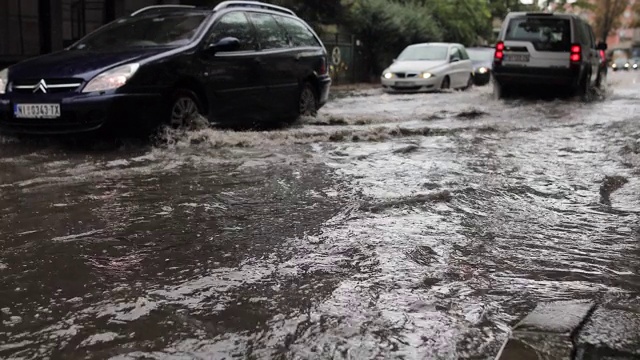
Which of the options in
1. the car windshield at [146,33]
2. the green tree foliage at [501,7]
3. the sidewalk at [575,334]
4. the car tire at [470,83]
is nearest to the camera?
the sidewalk at [575,334]

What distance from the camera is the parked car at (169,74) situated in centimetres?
660

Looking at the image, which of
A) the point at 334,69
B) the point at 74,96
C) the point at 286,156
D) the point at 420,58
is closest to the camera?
the point at 74,96

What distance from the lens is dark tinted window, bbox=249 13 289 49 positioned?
8.73 metres

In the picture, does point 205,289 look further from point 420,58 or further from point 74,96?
point 420,58

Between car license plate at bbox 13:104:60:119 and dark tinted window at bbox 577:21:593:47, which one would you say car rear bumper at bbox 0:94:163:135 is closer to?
car license plate at bbox 13:104:60:119

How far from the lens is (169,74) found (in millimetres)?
7012

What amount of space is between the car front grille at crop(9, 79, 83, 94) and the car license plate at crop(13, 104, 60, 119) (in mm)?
147

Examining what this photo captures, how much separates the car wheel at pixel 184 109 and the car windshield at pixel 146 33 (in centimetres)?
58

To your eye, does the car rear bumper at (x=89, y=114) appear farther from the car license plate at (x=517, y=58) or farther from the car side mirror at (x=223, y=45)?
the car license plate at (x=517, y=58)

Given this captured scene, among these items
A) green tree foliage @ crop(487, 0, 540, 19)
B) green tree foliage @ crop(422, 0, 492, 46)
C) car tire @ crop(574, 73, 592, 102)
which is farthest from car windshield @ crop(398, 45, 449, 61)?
green tree foliage @ crop(487, 0, 540, 19)

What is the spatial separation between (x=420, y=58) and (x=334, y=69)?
4430mm

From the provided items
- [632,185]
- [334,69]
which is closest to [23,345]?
[632,185]

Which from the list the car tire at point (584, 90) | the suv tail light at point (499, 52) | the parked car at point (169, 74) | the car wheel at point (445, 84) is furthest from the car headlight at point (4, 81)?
the car wheel at point (445, 84)

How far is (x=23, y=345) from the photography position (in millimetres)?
2656
